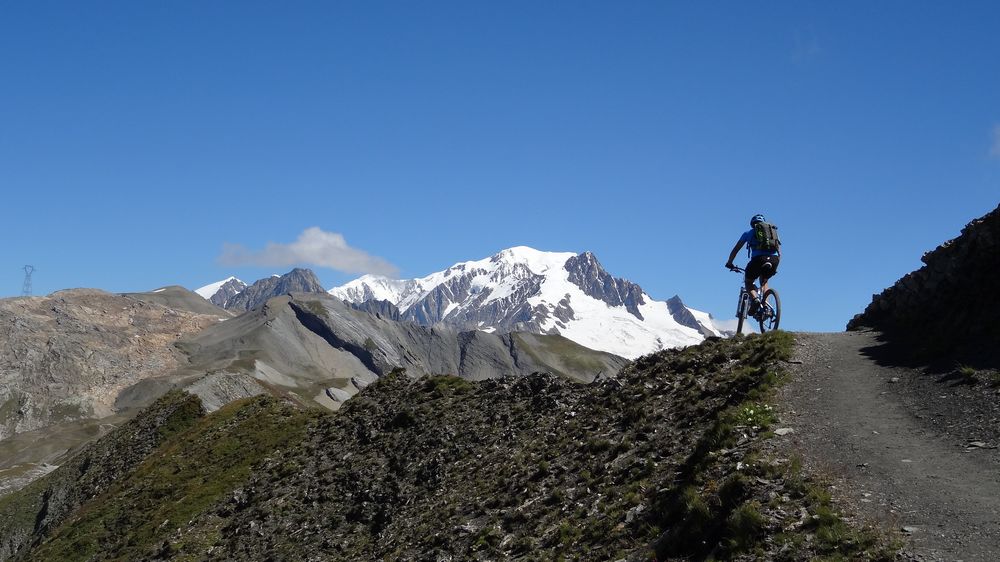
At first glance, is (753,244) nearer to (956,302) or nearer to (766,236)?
(766,236)

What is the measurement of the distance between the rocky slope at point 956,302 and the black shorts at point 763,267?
17.5 ft

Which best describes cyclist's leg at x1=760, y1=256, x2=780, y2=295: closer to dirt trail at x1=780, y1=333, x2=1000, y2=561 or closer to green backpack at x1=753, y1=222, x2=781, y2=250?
green backpack at x1=753, y1=222, x2=781, y2=250

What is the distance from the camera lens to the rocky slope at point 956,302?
81.6 ft

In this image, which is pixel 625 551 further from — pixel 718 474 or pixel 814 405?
pixel 814 405

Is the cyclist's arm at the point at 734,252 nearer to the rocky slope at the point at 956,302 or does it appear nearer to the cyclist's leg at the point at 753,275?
the cyclist's leg at the point at 753,275

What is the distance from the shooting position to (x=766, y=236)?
29.8 metres

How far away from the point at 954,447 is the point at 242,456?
46142mm

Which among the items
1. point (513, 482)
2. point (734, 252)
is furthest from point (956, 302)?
point (513, 482)

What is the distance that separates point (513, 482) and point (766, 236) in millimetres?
13853

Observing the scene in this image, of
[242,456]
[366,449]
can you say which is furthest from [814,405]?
[242,456]

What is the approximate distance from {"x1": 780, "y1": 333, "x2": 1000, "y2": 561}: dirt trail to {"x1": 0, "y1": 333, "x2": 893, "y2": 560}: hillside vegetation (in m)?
0.90

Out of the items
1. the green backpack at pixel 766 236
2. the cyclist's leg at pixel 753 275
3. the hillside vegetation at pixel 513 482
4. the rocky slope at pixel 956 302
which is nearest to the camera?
the hillside vegetation at pixel 513 482

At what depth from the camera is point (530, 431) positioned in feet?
105

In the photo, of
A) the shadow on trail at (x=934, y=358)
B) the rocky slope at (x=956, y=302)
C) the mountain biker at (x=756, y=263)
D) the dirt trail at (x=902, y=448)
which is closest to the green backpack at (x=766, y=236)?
the mountain biker at (x=756, y=263)
